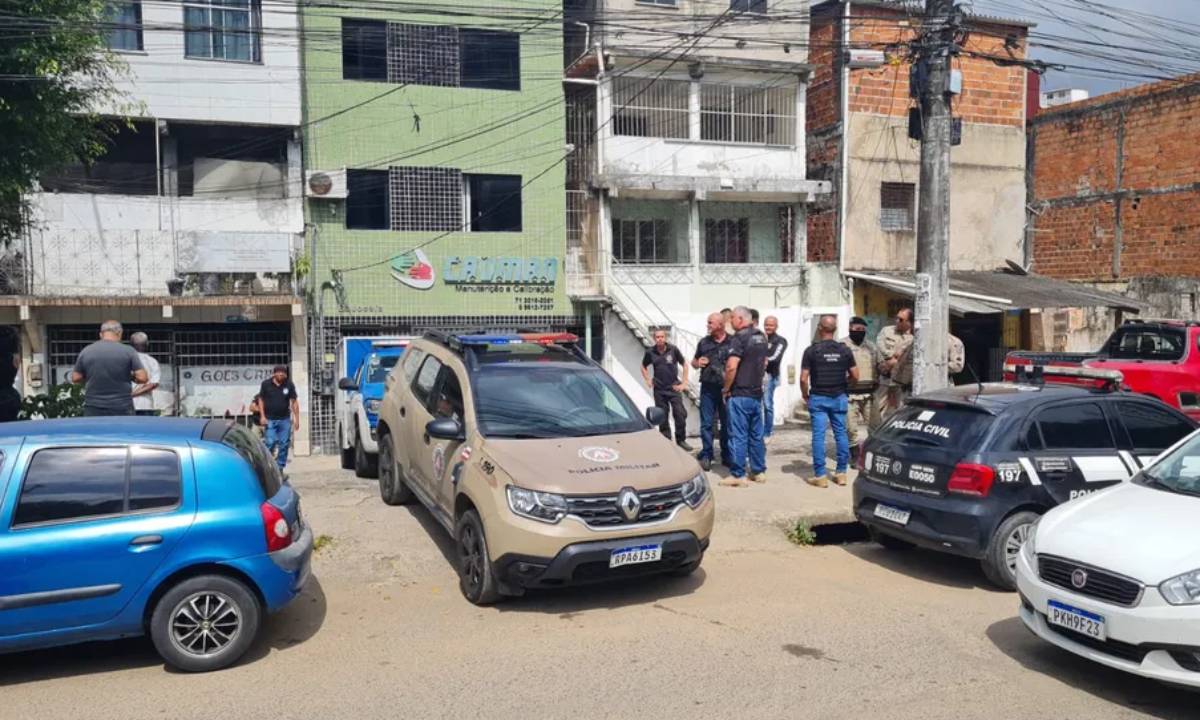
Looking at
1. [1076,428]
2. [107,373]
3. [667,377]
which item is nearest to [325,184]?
[107,373]

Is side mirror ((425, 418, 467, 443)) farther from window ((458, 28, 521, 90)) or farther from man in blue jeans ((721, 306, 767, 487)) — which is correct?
window ((458, 28, 521, 90))

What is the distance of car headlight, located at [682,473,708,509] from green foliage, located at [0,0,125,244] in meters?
7.80

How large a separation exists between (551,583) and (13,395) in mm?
7986

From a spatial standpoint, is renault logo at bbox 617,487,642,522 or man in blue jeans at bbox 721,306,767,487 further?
man in blue jeans at bbox 721,306,767,487

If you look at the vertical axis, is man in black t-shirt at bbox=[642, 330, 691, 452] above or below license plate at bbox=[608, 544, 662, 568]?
above

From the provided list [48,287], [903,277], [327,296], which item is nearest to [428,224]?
[327,296]

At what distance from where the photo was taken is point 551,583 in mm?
6098

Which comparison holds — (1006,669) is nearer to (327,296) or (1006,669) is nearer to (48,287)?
(327,296)

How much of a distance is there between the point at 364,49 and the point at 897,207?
12010 millimetres

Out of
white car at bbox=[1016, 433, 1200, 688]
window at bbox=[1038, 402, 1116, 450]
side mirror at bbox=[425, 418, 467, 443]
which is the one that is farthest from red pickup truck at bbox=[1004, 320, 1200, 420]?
side mirror at bbox=[425, 418, 467, 443]

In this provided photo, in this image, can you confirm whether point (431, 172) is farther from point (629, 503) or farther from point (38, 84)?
point (629, 503)

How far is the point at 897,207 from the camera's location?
20.4 meters

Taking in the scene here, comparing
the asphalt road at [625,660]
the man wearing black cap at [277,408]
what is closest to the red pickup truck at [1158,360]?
the asphalt road at [625,660]

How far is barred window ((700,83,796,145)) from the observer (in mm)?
19453
